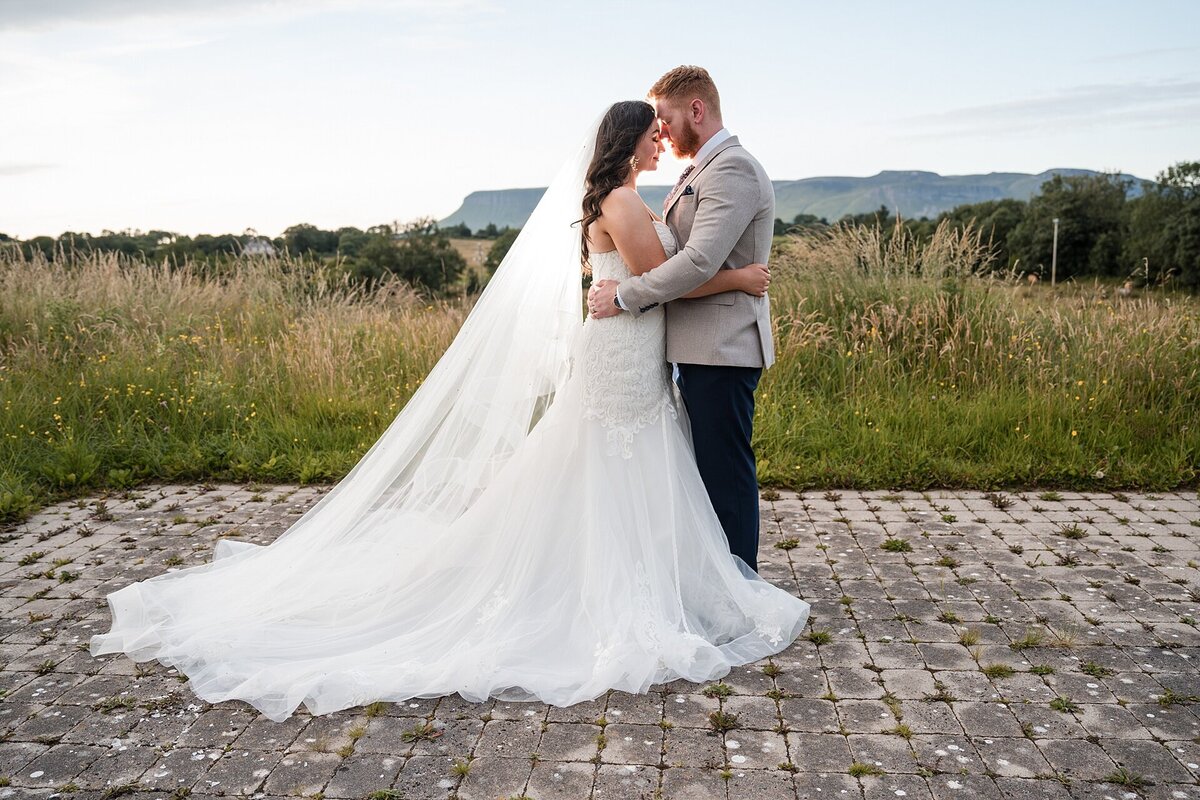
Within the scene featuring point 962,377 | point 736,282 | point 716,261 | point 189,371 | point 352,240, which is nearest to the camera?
point 716,261

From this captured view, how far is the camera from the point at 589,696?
11.2 ft

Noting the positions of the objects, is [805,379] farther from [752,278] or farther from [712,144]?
[712,144]

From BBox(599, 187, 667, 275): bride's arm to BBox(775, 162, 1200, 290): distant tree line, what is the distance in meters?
35.6

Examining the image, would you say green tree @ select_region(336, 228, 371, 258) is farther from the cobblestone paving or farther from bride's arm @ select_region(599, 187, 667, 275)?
bride's arm @ select_region(599, 187, 667, 275)

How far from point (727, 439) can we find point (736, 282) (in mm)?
719

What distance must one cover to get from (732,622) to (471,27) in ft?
21.4

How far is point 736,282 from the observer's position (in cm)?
390

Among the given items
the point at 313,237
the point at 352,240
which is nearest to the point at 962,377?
the point at 352,240

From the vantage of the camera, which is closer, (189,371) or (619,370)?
(619,370)

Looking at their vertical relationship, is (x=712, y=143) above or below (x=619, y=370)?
above

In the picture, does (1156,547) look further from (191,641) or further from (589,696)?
(191,641)

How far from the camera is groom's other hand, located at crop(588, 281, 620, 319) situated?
12.8 ft

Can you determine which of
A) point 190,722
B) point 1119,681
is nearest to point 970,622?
point 1119,681

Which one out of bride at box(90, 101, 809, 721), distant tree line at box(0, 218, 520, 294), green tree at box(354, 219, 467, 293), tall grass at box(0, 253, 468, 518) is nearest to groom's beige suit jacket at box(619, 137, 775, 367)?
bride at box(90, 101, 809, 721)
